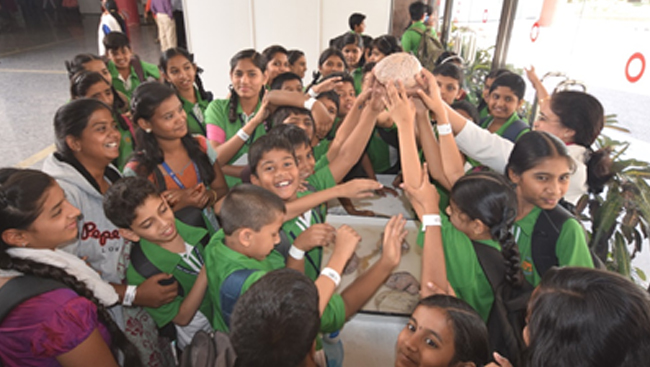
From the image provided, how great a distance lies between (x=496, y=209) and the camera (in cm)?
127

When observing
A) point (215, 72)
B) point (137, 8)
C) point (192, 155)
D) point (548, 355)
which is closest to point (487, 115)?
point (192, 155)

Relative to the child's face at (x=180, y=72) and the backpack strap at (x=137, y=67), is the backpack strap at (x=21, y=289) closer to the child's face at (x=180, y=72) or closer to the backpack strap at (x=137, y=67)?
the child's face at (x=180, y=72)

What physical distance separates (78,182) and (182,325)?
696mm

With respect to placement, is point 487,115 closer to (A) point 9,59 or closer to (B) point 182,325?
(B) point 182,325

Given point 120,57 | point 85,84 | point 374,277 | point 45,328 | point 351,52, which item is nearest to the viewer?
point 45,328

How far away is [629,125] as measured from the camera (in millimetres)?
2391

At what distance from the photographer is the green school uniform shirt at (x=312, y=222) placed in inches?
63.6

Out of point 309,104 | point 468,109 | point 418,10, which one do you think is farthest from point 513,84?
point 418,10

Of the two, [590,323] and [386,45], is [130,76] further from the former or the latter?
[590,323]

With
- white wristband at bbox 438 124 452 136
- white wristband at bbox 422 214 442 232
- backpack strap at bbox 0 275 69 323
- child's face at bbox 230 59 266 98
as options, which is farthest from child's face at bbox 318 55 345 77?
backpack strap at bbox 0 275 69 323

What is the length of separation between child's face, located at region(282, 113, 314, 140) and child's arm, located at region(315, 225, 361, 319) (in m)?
0.94

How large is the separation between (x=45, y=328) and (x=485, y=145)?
1.70m

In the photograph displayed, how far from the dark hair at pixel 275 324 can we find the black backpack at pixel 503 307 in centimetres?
68

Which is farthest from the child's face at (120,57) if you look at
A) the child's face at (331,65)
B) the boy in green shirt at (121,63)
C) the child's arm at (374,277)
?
the child's arm at (374,277)
